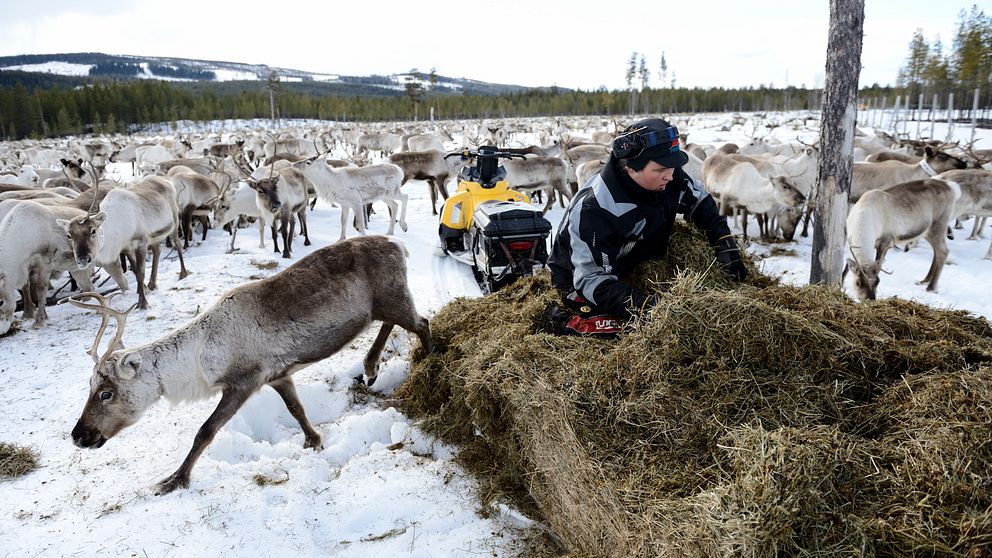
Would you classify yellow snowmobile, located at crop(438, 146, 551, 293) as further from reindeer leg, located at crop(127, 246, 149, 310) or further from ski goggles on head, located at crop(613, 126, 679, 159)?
reindeer leg, located at crop(127, 246, 149, 310)

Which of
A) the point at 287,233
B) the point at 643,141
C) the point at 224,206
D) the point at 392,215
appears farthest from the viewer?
the point at 392,215

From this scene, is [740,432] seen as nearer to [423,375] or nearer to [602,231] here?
[602,231]

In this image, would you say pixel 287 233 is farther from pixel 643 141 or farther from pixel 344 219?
pixel 643 141

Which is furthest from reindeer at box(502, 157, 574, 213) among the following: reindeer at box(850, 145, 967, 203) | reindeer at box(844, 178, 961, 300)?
A: reindeer at box(844, 178, 961, 300)

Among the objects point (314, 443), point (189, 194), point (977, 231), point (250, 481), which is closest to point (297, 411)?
point (314, 443)

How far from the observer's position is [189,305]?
7.27 metres

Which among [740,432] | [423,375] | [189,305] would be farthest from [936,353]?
[189,305]

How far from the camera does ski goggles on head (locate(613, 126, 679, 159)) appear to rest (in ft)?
10.6

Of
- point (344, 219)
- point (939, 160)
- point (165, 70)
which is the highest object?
point (165, 70)

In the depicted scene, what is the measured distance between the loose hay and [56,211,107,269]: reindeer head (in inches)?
129

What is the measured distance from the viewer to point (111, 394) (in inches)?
142

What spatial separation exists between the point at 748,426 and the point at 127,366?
3.72 metres

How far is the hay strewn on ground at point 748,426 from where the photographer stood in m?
1.84

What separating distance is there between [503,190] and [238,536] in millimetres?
5725
